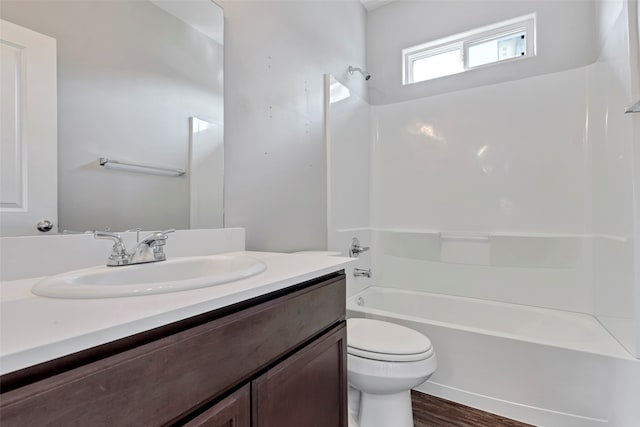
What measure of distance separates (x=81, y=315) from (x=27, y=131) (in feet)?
2.07

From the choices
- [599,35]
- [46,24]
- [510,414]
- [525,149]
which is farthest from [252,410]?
[599,35]

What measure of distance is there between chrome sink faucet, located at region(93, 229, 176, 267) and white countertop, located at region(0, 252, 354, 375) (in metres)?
0.18

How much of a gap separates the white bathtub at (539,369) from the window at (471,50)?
1866mm

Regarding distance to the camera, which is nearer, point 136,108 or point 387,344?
point 136,108

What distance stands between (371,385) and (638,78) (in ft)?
5.64

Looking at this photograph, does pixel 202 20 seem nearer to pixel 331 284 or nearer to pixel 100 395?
pixel 331 284

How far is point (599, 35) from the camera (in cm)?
193

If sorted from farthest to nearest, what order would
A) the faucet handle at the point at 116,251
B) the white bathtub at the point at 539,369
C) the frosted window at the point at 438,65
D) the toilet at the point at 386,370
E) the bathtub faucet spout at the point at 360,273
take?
the frosted window at the point at 438,65 < the bathtub faucet spout at the point at 360,273 < the white bathtub at the point at 539,369 < the toilet at the point at 386,370 < the faucet handle at the point at 116,251

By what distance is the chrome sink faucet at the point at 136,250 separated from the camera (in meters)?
0.88

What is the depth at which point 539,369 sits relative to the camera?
5.10ft

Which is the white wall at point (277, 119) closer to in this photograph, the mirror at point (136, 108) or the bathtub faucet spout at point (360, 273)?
the mirror at point (136, 108)

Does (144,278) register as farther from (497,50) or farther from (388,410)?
(497,50)

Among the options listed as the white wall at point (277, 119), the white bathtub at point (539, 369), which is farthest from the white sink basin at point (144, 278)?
the white bathtub at point (539, 369)

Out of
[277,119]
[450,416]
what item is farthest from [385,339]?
[277,119]
